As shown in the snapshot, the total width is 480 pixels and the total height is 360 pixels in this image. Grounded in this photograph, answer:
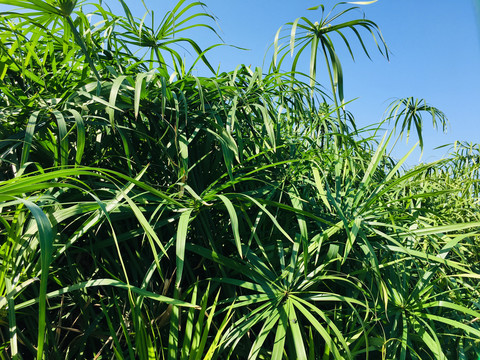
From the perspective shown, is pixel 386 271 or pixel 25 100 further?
pixel 386 271

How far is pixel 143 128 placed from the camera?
A: 942mm

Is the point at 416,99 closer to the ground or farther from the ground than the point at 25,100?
farther from the ground

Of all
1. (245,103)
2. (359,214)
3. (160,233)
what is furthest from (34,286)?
(359,214)

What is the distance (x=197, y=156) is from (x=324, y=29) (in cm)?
70

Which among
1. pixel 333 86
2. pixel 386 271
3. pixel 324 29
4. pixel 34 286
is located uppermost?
pixel 324 29

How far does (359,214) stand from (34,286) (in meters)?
0.76

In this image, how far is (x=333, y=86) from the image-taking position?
1.36m

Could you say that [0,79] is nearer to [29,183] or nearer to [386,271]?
[29,183]

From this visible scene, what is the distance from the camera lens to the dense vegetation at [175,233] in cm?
75

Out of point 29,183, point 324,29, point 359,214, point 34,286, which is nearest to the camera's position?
point 29,183

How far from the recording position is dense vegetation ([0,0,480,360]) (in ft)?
2.45

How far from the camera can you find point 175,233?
0.87 m

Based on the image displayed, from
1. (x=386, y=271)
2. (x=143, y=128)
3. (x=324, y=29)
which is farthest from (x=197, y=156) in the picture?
(x=324, y=29)

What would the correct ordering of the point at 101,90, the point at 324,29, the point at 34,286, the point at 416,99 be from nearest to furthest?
1. the point at 34,286
2. the point at 101,90
3. the point at 324,29
4. the point at 416,99
